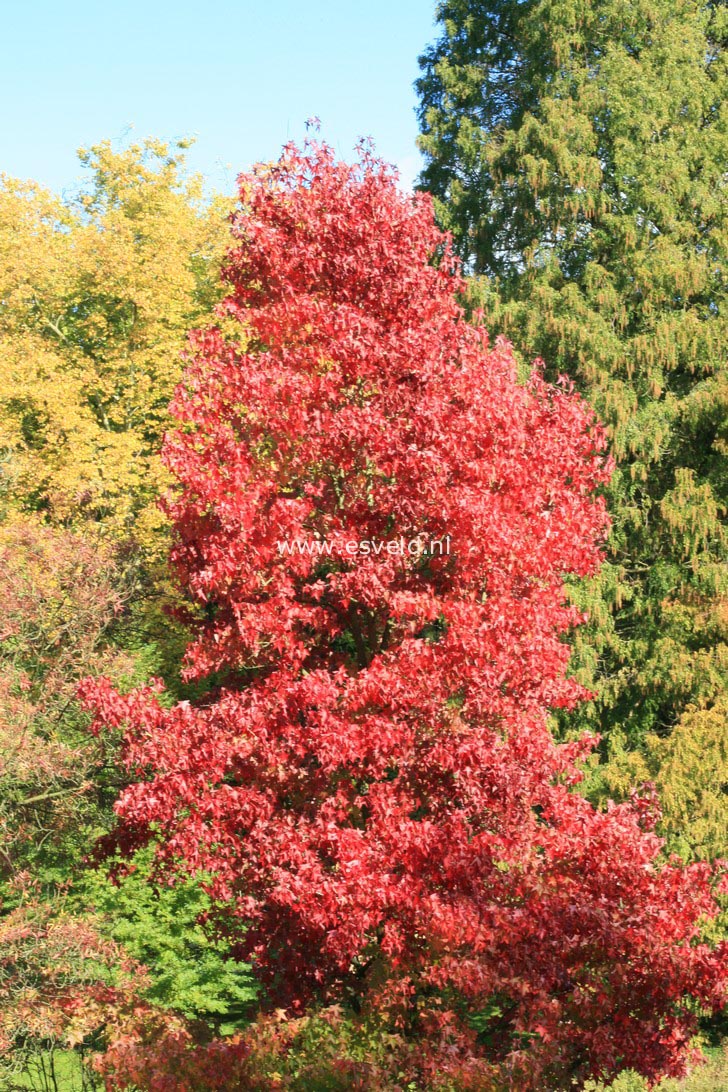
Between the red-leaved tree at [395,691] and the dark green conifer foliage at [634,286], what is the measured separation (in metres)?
9.02

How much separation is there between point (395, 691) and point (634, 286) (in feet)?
44.3

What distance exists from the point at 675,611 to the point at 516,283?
679cm

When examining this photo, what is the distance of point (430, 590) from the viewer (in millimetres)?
10289

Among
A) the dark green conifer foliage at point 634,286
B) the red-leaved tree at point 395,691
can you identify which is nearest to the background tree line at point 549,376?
the dark green conifer foliage at point 634,286

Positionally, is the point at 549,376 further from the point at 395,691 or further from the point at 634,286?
the point at 395,691

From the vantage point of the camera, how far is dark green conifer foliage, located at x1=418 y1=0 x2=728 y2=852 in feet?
65.7

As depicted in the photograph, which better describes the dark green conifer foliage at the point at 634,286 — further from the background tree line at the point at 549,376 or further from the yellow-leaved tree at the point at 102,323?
the yellow-leaved tree at the point at 102,323

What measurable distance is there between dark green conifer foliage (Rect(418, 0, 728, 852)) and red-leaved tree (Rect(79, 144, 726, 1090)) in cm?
902

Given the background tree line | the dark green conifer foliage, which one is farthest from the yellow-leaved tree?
the dark green conifer foliage

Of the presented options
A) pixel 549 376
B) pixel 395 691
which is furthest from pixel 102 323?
pixel 395 691

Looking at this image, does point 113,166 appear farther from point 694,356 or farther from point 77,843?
point 77,843

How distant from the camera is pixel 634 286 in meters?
21.0

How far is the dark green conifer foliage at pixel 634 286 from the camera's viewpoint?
20031 millimetres

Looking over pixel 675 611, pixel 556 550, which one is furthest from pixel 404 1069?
pixel 675 611
